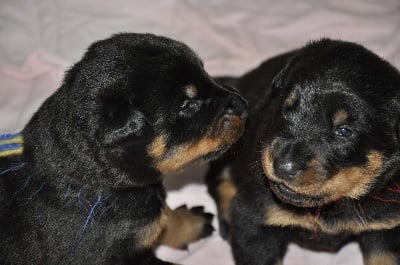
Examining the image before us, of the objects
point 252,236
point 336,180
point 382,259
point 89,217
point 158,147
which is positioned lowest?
point 382,259

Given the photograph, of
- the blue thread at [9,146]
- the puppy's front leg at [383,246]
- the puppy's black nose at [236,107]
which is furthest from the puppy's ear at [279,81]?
the blue thread at [9,146]

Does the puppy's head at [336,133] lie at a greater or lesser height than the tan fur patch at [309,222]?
greater

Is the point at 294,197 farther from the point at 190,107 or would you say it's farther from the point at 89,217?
the point at 89,217

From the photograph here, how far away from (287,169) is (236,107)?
67 centimetres

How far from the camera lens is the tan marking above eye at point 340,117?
342cm

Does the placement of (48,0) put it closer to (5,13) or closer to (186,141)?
(5,13)

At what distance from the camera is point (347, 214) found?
389 centimetres

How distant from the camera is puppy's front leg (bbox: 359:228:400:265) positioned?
13.4 ft

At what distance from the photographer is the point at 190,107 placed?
3.77 metres

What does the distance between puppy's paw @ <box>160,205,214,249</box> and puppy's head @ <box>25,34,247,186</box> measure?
952mm

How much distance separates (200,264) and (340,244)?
3.38 feet

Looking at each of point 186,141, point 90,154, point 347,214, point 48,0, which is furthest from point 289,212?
point 48,0

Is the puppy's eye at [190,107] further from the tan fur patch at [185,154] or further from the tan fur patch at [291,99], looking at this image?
the tan fur patch at [291,99]

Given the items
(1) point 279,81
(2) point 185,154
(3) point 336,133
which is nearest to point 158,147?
(2) point 185,154
